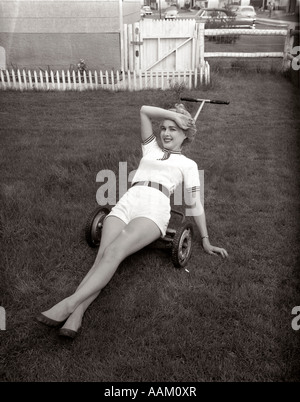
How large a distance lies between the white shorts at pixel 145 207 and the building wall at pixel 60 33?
32.1ft

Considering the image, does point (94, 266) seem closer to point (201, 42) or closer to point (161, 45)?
point (201, 42)

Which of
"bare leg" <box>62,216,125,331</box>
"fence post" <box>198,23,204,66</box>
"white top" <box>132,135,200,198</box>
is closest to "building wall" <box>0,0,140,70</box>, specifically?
"fence post" <box>198,23,204,66</box>

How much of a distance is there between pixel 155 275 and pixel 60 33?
10.8 meters

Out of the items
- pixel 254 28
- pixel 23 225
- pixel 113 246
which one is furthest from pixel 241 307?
pixel 254 28

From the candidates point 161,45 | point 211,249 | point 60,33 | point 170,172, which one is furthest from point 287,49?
point 211,249

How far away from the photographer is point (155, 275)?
3.45m

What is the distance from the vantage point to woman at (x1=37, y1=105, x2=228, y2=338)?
2.74 meters

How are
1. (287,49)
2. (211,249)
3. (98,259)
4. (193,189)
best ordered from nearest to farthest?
(98,259)
(193,189)
(211,249)
(287,49)

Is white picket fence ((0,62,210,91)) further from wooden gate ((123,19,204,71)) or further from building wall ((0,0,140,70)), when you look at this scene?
building wall ((0,0,140,70))

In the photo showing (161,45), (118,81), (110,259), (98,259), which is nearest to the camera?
(110,259)

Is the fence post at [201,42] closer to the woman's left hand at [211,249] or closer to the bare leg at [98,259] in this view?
the woman's left hand at [211,249]
